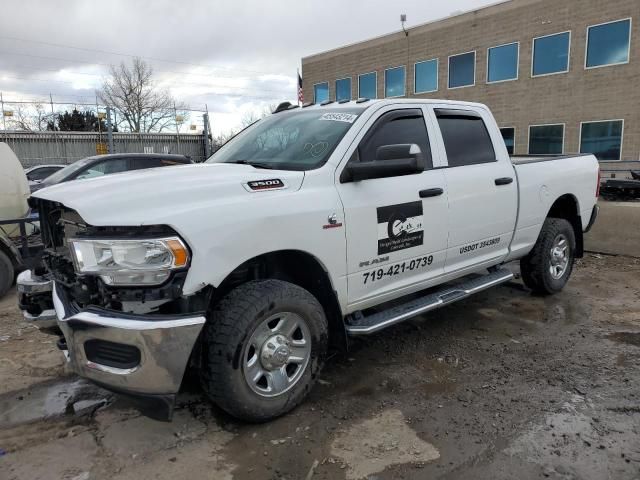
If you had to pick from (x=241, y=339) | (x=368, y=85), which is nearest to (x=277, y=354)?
(x=241, y=339)

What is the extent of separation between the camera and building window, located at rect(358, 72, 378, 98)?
28.1 m

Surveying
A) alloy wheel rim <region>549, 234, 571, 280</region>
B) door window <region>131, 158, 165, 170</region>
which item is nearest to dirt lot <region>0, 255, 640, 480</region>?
alloy wheel rim <region>549, 234, 571, 280</region>

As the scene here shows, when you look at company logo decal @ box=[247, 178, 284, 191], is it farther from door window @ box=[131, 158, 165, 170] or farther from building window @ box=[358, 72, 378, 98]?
building window @ box=[358, 72, 378, 98]

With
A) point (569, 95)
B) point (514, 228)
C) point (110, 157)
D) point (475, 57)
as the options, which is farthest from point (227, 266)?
point (475, 57)

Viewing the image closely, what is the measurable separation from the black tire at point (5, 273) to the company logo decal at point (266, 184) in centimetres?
416

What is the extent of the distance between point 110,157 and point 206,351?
24.0 ft

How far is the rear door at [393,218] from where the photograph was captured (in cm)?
348

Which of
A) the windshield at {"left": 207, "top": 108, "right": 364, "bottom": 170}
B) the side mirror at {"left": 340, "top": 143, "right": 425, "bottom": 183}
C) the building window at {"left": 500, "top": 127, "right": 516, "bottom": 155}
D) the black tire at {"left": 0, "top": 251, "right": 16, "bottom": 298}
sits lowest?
the black tire at {"left": 0, "top": 251, "right": 16, "bottom": 298}

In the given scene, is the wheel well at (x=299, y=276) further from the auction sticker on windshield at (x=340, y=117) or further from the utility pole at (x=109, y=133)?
the utility pole at (x=109, y=133)

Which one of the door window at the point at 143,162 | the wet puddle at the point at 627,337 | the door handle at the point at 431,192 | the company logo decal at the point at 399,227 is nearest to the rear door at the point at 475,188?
the door handle at the point at 431,192

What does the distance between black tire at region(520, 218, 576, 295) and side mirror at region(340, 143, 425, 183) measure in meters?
2.69

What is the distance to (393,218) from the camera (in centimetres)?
365

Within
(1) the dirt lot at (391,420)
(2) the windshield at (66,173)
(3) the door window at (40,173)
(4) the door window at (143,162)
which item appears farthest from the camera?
(3) the door window at (40,173)

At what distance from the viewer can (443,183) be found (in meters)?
4.08
